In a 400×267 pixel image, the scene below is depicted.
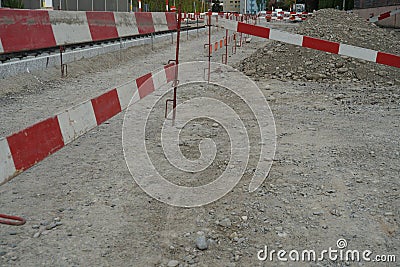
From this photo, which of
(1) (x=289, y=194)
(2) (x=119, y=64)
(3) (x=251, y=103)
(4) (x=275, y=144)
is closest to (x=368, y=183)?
(1) (x=289, y=194)

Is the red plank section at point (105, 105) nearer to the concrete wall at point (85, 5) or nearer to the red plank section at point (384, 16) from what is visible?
the concrete wall at point (85, 5)

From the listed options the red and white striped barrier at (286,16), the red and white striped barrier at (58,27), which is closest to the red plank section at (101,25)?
the red and white striped barrier at (58,27)

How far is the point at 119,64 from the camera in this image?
14078 millimetres

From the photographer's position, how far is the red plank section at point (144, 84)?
4.88 m

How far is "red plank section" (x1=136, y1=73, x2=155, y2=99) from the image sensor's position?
488 centimetres

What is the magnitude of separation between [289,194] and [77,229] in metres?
1.86

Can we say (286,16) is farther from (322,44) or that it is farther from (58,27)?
(58,27)

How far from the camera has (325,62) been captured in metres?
11.8

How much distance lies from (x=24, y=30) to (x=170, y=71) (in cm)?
301

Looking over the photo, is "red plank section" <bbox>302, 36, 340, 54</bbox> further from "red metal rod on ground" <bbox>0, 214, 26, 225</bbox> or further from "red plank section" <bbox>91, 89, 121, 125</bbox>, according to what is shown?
"red metal rod on ground" <bbox>0, 214, 26, 225</bbox>

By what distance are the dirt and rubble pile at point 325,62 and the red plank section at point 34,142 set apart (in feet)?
28.4

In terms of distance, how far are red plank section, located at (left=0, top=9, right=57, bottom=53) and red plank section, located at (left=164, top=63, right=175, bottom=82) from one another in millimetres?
2407

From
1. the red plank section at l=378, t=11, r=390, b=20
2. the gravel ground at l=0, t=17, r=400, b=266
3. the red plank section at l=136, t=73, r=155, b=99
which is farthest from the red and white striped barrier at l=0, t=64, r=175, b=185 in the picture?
the red plank section at l=378, t=11, r=390, b=20

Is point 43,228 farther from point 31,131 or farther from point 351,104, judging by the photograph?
point 351,104
